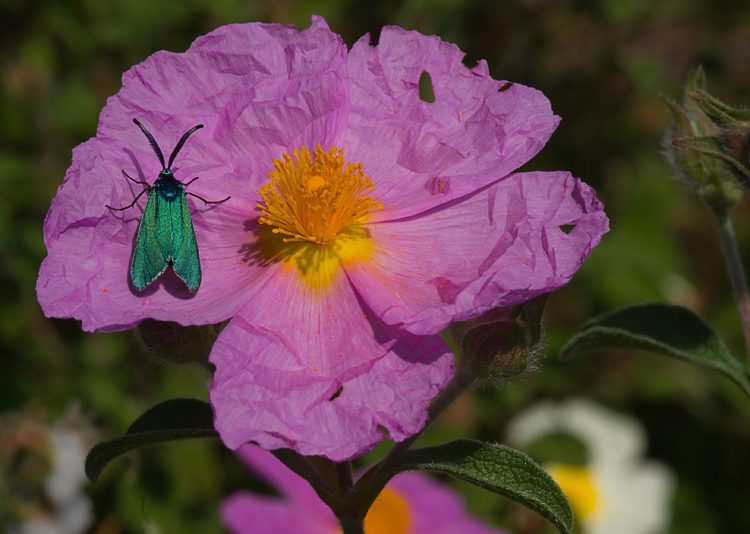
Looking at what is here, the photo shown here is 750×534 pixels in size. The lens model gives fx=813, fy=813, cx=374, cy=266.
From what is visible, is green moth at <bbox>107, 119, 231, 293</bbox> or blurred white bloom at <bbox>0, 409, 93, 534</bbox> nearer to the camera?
green moth at <bbox>107, 119, 231, 293</bbox>

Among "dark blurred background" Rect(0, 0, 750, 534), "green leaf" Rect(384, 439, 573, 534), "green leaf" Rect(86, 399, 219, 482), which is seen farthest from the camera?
→ "dark blurred background" Rect(0, 0, 750, 534)

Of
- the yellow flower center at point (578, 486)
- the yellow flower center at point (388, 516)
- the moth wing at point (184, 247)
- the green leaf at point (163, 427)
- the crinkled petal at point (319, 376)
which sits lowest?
the yellow flower center at point (578, 486)

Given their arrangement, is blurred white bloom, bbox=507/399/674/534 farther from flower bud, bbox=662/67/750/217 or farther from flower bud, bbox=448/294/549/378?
flower bud, bbox=448/294/549/378

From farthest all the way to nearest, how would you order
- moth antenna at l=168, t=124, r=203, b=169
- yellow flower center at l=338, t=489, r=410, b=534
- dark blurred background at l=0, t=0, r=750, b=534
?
1. dark blurred background at l=0, t=0, r=750, b=534
2. yellow flower center at l=338, t=489, r=410, b=534
3. moth antenna at l=168, t=124, r=203, b=169

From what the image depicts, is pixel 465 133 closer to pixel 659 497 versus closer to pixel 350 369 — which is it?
pixel 350 369

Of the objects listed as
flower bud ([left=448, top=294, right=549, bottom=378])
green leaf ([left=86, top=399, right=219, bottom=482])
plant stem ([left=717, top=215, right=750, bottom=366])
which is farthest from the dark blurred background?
flower bud ([left=448, top=294, right=549, bottom=378])

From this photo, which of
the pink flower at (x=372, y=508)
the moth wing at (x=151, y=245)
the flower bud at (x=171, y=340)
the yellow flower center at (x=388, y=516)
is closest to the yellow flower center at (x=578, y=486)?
the pink flower at (x=372, y=508)

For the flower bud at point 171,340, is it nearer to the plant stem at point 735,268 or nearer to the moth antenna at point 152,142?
the moth antenna at point 152,142
